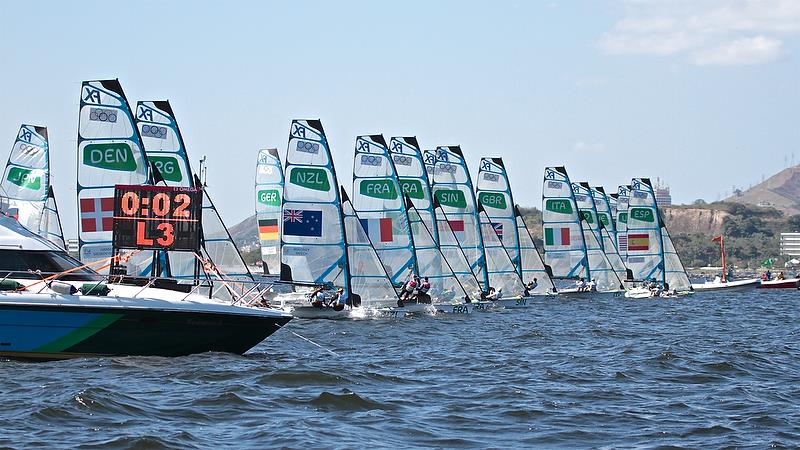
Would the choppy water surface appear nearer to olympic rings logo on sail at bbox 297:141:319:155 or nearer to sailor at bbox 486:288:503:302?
olympic rings logo on sail at bbox 297:141:319:155

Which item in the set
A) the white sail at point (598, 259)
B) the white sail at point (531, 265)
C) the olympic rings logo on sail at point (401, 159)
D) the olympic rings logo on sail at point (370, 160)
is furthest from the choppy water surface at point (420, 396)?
the white sail at point (598, 259)

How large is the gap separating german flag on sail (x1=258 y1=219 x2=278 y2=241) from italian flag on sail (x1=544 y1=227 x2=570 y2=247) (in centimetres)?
2243

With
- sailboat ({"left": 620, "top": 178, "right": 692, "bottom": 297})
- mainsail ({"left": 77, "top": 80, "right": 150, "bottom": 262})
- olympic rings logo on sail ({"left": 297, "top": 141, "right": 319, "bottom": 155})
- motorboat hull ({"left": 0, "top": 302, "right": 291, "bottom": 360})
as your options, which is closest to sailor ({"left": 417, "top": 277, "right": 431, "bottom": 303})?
olympic rings logo on sail ({"left": 297, "top": 141, "right": 319, "bottom": 155})

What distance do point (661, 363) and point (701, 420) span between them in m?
8.43

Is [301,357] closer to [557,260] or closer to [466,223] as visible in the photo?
[466,223]

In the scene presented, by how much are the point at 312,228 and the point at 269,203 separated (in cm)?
1444

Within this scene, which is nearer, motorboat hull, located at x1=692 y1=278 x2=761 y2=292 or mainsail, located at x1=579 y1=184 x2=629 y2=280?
mainsail, located at x1=579 y1=184 x2=629 y2=280

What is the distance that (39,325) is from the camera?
24.9m

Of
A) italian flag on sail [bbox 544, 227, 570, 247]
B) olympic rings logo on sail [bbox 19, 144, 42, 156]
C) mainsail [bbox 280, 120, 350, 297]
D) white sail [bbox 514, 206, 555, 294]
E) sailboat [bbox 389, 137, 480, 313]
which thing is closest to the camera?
mainsail [bbox 280, 120, 350, 297]

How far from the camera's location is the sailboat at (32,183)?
2037 inches

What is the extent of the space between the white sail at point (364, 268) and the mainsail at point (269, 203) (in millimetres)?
11961

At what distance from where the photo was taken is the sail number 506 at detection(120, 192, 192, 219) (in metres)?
27.2

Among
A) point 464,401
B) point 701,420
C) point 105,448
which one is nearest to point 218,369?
point 464,401

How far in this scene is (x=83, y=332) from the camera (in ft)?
82.6
